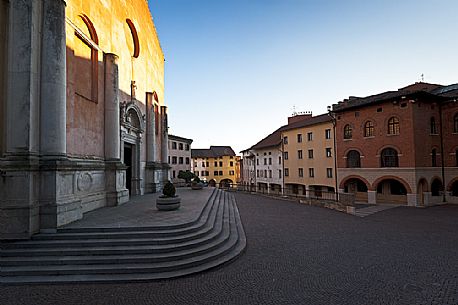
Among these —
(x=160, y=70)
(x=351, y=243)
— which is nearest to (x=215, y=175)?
(x=160, y=70)

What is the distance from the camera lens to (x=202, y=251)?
22.5 feet

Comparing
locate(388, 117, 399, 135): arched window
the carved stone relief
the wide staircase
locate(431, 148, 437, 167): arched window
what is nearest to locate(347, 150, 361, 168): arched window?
locate(388, 117, 399, 135): arched window

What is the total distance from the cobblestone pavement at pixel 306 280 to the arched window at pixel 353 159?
1791 centimetres

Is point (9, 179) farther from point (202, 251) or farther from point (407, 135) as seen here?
point (407, 135)

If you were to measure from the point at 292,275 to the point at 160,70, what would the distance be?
22165 millimetres

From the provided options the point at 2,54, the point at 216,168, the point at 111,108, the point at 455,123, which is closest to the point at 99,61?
the point at 111,108

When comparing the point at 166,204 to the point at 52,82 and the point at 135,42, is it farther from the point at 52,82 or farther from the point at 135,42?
the point at 135,42

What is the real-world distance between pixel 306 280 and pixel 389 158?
22.8 metres

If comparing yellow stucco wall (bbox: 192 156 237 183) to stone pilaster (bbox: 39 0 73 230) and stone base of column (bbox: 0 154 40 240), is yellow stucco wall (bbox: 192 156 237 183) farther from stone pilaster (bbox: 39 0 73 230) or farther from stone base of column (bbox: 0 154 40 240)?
stone base of column (bbox: 0 154 40 240)

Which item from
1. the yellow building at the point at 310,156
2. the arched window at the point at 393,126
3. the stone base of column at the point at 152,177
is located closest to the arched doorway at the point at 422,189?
the arched window at the point at 393,126

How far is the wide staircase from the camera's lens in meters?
5.86

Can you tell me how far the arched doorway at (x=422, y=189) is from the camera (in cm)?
2210

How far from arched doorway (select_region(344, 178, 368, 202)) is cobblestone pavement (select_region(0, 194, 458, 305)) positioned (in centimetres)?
1801

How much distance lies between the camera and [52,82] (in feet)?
25.6
